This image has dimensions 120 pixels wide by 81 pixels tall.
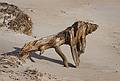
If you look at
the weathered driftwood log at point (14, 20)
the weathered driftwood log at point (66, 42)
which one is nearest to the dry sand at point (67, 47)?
the weathered driftwood log at point (66, 42)

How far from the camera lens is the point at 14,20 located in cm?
1784

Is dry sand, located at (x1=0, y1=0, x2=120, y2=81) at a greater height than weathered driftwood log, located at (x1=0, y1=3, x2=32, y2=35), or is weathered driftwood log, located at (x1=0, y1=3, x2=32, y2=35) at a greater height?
weathered driftwood log, located at (x1=0, y1=3, x2=32, y2=35)

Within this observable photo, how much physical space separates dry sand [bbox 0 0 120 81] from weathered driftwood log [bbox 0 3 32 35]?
0.77 m

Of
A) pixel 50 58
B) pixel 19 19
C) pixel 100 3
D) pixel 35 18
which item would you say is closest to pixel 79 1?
pixel 100 3

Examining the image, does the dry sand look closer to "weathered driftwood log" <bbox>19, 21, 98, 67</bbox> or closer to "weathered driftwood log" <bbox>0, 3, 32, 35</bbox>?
"weathered driftwood log" <bbox>19, 21, 98, 67</bbox>

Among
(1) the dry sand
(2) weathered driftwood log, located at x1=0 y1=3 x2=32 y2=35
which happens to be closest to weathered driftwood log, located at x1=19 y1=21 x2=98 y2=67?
(1) the dry sand

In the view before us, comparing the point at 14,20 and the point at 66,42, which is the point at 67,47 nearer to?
the point at 66,42

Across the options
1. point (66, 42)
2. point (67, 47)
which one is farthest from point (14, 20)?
point (66, 42)

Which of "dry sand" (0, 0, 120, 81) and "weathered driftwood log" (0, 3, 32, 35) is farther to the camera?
"weathered driftwood log" (0, 3, 32, 35)

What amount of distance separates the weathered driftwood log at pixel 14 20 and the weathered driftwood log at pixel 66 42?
3.94 metres

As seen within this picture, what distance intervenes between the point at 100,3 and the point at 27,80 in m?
17.4

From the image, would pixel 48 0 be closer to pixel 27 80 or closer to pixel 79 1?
pixel 79 1

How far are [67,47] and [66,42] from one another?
2.50 m

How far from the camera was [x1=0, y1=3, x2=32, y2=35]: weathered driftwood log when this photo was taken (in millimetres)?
17734
